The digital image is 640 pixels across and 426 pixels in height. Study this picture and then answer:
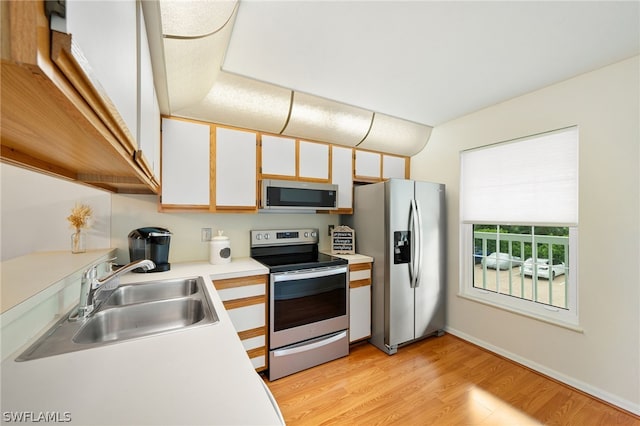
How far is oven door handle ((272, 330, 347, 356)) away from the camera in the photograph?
6.86 ft

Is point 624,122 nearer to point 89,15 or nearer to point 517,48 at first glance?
point 517,48

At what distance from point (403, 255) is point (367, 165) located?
43.9 inches

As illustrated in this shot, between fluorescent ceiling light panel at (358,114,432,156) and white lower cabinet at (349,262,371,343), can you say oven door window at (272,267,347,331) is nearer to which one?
white lower cabinet at (349,262,371,343)

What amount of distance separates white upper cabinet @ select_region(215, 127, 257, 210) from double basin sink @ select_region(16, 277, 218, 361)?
0.80m

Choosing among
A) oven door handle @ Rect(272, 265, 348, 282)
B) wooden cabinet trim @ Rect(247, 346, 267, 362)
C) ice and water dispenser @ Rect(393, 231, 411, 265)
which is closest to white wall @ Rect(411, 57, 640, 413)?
ice and water dispenser @ Rect(393, 231, 411, 265)

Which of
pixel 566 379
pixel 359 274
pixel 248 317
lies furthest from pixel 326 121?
pixel 566 379

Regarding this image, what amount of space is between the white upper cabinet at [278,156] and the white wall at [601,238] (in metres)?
2.11

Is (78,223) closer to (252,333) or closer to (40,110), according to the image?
(252,333)

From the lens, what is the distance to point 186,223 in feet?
7.73

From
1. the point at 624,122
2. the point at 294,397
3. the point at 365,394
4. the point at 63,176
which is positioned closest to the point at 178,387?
the point at 63,176

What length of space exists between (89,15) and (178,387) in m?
0.84

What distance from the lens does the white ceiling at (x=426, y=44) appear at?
135 centimetres

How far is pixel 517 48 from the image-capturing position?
166 cm

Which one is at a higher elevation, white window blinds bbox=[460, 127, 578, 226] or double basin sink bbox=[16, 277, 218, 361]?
white window blinds bbox=[460, 127, 578, 226]
